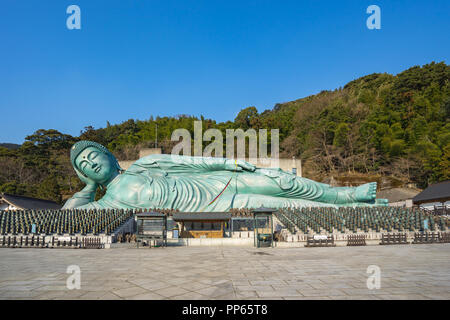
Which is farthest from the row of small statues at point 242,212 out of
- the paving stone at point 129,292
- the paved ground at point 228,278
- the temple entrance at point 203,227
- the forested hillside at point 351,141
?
the forested hillside at point 351,141

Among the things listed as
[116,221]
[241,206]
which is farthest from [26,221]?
[241,206]

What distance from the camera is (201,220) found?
1527 cm

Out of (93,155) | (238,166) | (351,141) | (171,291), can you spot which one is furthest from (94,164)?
(351,141)

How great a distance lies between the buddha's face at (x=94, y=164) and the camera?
18859 mm

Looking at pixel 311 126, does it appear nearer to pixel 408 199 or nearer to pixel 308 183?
pixel 408 199

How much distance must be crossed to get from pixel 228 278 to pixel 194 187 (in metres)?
13.1

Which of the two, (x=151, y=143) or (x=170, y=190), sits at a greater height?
(x=151, y=143)

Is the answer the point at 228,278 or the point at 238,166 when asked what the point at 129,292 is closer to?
the point at 228,278

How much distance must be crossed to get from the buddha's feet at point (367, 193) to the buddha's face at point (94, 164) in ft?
49.8

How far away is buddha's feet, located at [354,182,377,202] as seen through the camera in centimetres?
1905

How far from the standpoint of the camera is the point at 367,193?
1906 centimetres

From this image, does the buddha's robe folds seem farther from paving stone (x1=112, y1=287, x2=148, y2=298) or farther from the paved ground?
paving stone (x1=112, y1=287, x2=148, y2=298)

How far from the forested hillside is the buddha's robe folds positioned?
16.5 metres

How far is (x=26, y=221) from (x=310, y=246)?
41.7 ft
